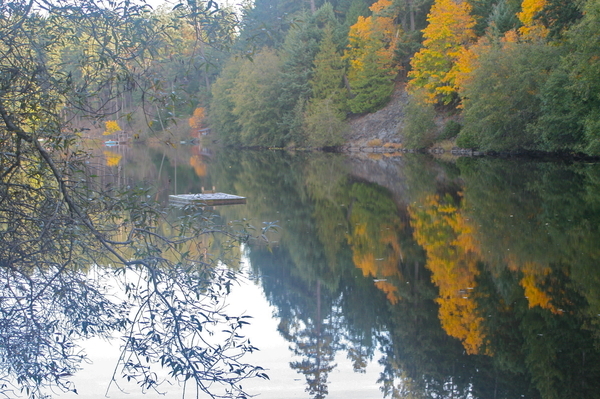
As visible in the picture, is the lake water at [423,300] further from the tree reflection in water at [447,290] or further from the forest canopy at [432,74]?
the forest canopy at [432,74]

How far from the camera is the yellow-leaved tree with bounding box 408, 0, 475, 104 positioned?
132 ft

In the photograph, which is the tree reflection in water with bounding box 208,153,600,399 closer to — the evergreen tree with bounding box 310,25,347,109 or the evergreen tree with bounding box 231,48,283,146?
the evergreen tree with bounding box 310,25,347,109

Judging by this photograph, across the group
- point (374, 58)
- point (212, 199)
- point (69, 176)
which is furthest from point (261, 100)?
point (69, 176)

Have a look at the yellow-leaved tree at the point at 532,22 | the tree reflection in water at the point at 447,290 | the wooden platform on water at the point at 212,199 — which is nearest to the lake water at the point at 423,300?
Result: the tree reflection in water at the point at 447,290

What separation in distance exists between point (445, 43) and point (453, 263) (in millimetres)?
33852

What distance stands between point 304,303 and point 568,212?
8392 millimetres

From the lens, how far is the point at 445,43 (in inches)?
1618

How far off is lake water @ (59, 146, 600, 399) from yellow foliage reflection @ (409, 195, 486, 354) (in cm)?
3

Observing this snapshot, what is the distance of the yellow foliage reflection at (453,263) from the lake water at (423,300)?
3 cm

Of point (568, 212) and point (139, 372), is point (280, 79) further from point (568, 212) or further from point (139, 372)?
point (139, 372)

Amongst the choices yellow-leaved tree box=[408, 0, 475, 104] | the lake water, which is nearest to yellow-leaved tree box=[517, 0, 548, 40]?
yellow-leaved tree box=[408, 0, 475, 104]

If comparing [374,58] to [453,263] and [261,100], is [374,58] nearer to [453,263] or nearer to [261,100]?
[261,100]

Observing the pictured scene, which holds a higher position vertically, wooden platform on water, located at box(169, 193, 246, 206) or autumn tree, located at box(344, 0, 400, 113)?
autumn tree, located at box(344, 0, 400, 113)

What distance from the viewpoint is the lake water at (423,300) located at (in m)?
5.72
